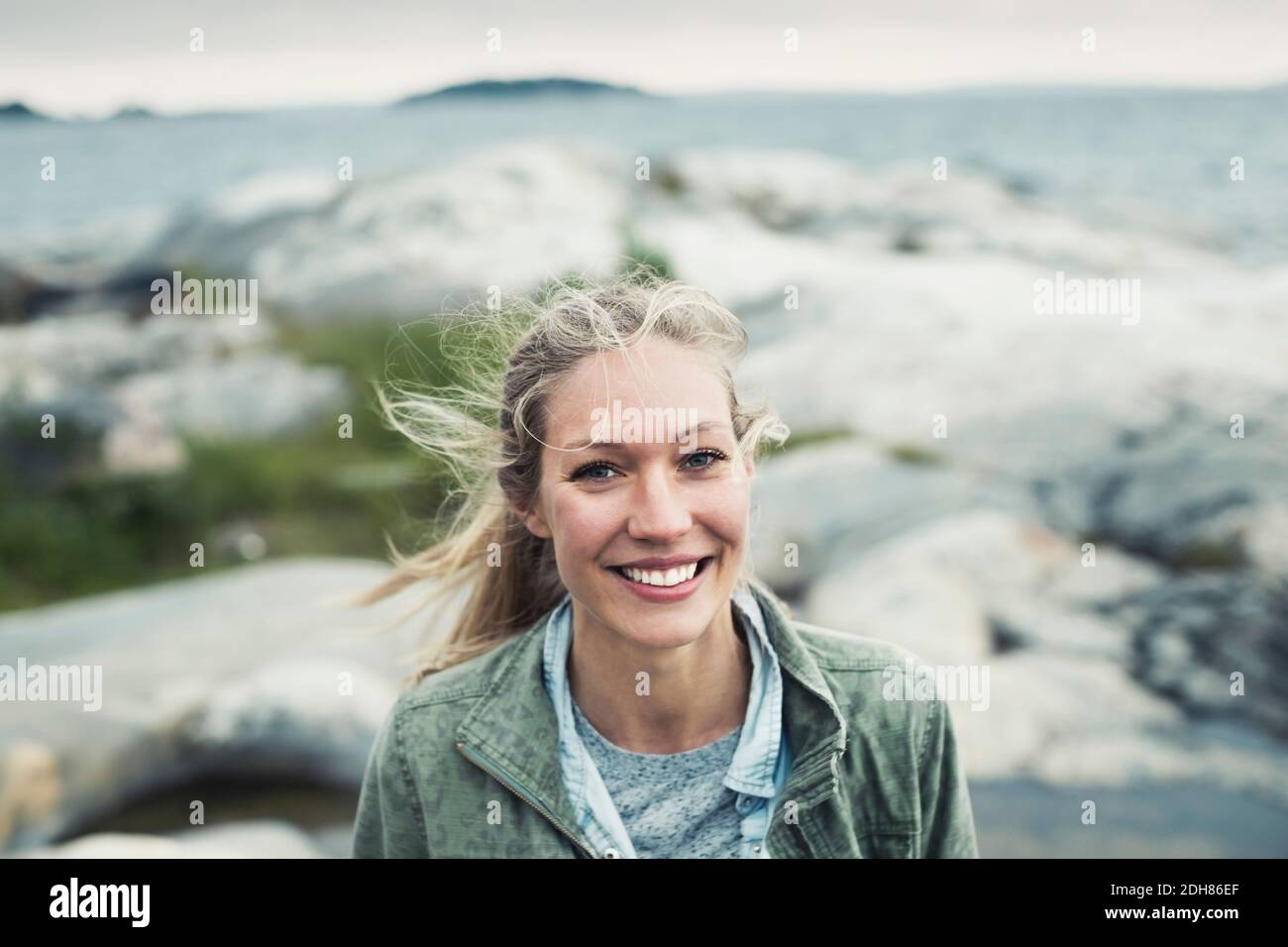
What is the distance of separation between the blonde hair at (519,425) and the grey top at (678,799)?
0.28m


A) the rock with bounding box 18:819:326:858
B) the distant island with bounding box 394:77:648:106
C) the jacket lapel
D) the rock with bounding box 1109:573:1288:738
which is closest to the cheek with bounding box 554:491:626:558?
the jacket lapel

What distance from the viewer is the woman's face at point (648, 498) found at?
1693 mm

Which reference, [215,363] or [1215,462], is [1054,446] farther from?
[215,363]

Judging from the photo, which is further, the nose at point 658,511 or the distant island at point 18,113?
the distant island at point 18,113

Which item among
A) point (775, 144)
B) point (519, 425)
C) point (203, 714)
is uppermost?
point (775, 144)

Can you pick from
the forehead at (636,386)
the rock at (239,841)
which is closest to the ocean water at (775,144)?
the rock at (239,841)

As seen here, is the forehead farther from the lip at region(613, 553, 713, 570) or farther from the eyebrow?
the lip at region(613, 553, 713, 570)

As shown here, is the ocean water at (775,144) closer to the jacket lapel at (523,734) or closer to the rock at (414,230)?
the rock at (414,230)

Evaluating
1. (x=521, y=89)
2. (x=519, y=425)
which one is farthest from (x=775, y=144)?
(x=519, y=425)

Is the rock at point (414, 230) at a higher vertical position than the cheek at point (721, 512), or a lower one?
higher

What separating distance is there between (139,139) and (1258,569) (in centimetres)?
571

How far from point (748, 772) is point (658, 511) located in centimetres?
38

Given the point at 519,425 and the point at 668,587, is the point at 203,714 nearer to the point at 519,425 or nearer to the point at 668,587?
the point at 519,425

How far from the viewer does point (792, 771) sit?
1724 millimetres
